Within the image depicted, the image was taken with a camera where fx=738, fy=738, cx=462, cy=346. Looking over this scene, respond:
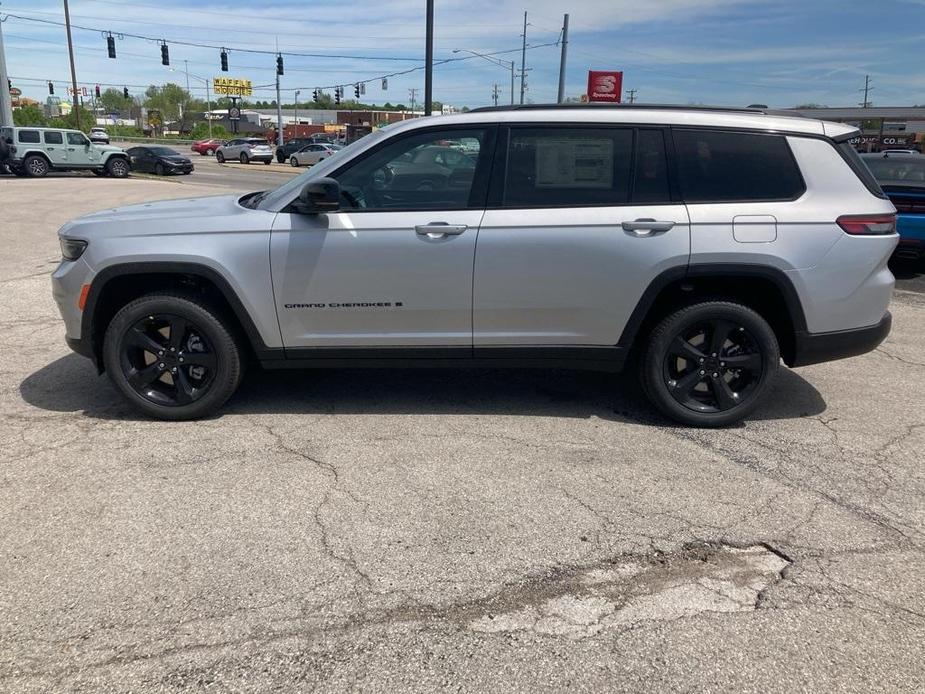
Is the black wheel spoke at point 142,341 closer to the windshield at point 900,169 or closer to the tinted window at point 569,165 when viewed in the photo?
the tinted window at point 569,165

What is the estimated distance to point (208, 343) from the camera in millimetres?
4453

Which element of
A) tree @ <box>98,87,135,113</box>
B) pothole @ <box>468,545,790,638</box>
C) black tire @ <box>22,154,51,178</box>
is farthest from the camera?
tree @ <box>98,87,135,113</box>

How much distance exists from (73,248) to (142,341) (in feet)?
2.28

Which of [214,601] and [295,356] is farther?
[295,356]

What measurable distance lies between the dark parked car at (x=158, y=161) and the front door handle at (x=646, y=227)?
3217 centimetres

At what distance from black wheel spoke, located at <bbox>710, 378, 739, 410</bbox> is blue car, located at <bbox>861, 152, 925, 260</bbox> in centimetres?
544

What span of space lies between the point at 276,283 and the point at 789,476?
307 centimetres

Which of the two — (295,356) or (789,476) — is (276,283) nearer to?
(295,356)

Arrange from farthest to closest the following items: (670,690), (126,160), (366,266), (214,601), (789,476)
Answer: (126,160) < (366,266) < (789,476) < (214,601) < (670,690)

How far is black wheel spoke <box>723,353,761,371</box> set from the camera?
4473 mm

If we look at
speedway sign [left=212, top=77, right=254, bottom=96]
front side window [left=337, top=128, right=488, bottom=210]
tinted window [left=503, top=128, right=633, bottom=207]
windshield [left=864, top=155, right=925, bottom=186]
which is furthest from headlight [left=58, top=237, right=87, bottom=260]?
speedway sign [left=212, top=77, right=254, bottom=96]

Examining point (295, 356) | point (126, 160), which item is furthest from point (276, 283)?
point (126, 160)

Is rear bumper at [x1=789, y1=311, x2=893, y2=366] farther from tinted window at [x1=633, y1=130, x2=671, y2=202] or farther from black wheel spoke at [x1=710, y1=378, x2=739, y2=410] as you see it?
tinted window at [x1=633, y1=130, x2=671, y2=202]

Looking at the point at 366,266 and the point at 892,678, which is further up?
the point at 366,266
